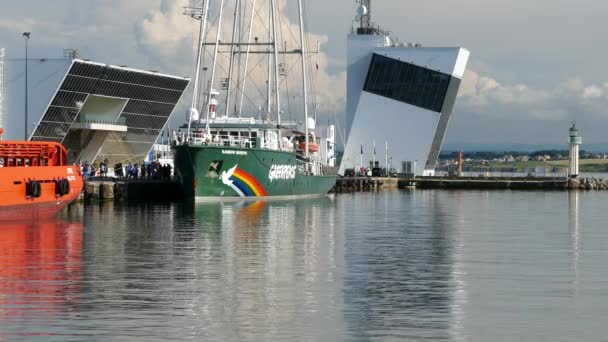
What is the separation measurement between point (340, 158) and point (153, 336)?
95457 mm

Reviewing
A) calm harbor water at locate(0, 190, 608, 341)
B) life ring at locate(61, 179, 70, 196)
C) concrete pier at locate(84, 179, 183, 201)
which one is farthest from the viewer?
concrete pier at locate(84, 179, 183, 201)

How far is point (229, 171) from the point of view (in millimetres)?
60594

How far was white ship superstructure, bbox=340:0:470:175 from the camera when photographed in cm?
10844

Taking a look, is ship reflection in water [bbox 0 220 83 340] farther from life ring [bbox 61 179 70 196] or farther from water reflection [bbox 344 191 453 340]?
life ring [bbox 61 179 70 196]

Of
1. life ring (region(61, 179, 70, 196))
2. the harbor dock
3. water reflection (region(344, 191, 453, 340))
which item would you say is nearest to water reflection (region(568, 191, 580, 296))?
water reflection (region(344, 191, 453, 340))

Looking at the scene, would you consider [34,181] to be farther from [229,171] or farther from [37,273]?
[37,273]

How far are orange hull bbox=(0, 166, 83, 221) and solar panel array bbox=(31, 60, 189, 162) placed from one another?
126ft

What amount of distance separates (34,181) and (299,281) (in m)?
24.1

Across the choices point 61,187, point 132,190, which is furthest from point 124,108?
point 61,187

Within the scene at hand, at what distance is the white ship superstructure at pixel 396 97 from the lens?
10844 centimetres

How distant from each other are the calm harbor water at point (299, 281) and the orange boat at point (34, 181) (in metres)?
1.98

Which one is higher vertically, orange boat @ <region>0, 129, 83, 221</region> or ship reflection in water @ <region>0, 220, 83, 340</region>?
orange boat @ <region>0, 129, 83, 221</region>

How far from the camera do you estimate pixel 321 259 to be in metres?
31.5

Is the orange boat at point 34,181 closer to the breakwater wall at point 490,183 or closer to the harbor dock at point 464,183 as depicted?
the harbor dock at point 464,183
